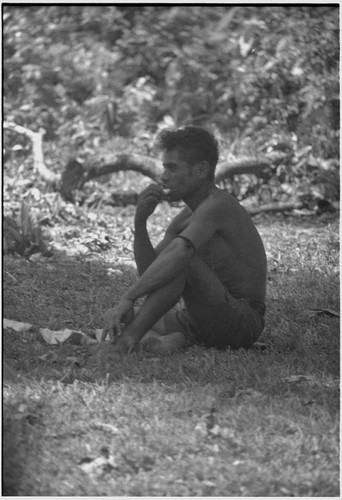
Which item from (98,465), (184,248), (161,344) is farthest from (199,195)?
(98,465)

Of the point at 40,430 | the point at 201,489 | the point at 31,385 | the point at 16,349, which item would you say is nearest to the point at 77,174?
the point at 16,349

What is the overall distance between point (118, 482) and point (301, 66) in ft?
26.5

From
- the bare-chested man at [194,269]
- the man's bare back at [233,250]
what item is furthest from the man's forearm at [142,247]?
the man's bare back at [233,250]

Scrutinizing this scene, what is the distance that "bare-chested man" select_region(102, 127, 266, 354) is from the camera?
4867 millimetres

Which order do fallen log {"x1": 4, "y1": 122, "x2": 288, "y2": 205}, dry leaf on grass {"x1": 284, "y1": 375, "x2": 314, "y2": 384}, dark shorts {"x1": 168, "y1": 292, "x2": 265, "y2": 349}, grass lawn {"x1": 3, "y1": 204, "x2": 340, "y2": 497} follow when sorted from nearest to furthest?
1. grass lawn {"x1": 3, "y1": 204, "x2": 340, "y2": 497}
2. dry leaf on grass {"x1": 284, "y1": 375, "x2": 314, "y2": 384}
3. dark shorts {"x1": 168, "y1": 292, "x2": 265, "y2": 349}
4. fallen log {"x1": 4, "y1": 122, "x2": 288, "y2": 205}

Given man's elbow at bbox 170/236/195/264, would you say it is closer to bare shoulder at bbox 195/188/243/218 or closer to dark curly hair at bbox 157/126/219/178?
bare shoulder at bbox 195/188/243/218

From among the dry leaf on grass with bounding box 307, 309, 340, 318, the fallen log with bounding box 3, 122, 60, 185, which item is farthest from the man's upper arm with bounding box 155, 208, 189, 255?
the fallen log with bounding box 3, 122, 60, 185

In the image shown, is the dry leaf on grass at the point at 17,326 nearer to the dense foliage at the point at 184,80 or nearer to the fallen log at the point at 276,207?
the fallen log at the point at 276,207

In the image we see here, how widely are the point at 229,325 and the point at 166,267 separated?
1.74ft

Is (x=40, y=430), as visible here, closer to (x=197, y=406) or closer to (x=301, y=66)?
(x=197, y=406)

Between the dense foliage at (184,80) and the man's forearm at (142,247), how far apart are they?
15.6 feet

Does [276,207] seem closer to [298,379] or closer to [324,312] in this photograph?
[324,312]

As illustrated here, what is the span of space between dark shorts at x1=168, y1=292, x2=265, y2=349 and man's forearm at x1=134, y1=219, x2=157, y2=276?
1.21 ft

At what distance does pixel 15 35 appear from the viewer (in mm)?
13445
